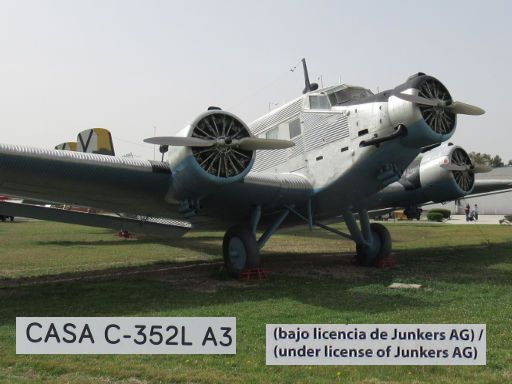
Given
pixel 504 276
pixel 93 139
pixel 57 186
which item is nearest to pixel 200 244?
pixel 93 139

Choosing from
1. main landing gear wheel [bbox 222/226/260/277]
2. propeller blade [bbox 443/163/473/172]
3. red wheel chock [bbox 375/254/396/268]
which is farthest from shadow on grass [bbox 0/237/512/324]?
propeller blade [bbox 443/163/473/172]

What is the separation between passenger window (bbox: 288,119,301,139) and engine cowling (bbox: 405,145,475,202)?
4.06m

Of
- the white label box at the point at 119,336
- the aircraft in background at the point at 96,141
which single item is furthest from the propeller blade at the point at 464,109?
the aircraft in background at the point at 96,141

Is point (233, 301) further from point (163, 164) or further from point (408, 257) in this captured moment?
point (408, 257)

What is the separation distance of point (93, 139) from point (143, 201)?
816 cm

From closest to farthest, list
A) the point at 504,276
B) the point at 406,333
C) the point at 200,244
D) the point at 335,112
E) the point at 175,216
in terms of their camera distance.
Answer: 1. the point at 406,333
2. the point at 504,276
3. the point at 335,112
4. the point at 175,216
5. the point at 200,244

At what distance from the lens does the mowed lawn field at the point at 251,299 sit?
487cm

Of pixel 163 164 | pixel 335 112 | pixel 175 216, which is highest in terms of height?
pixel 335 112

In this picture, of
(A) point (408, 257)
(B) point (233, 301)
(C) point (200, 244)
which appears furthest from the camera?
(C) point (200, 244)

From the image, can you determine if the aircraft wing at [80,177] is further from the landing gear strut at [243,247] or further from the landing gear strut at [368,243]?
the landing gear strut at [368,243]

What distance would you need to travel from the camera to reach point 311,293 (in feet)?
29.8

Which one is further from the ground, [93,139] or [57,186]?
[93,139]

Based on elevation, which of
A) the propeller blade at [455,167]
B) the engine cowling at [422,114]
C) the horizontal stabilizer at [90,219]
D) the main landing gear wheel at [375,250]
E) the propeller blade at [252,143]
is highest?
the engine cowling at [422,114]

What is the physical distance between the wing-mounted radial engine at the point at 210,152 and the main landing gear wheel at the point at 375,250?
4987 mm
